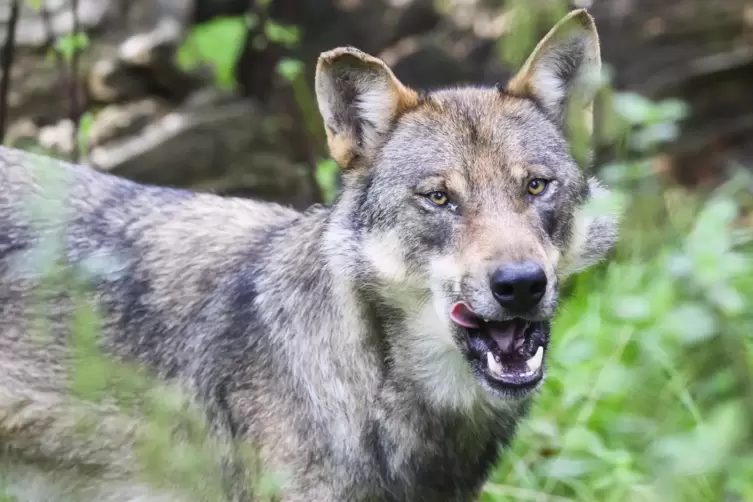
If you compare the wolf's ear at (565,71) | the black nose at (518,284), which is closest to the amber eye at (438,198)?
the black nose at (518,284)

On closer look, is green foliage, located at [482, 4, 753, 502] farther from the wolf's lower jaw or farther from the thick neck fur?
the thick neck fur

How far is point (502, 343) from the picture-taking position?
11.2 feet

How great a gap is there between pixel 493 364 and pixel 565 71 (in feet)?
4.48

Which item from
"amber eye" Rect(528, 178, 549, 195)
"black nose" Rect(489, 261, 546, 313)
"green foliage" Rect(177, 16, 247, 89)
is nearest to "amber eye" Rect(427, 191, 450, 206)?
"amber eye" Rect(528, 178, 549, 195)

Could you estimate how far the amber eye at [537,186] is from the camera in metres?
3.60

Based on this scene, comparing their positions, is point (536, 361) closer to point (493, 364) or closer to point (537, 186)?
point (493, 364)

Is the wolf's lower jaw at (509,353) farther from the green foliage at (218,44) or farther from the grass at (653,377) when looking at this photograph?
the green foliage at (218,44)

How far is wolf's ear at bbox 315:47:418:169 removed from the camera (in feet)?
12.4

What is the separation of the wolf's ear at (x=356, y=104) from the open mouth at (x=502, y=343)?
0.87 metres

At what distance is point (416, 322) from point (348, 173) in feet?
2.30

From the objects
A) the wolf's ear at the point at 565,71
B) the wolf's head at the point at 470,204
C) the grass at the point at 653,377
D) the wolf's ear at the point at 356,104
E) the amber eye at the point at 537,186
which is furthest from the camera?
the wolf's ear at the point at 565,71

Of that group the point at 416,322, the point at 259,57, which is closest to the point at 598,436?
the point at 416,322

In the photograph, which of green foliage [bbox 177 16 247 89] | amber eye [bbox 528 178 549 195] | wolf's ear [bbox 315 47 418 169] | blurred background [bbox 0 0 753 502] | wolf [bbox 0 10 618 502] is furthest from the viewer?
green foliage [bbox 177 16 247 89]

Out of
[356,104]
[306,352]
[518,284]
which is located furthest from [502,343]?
[356,104]
